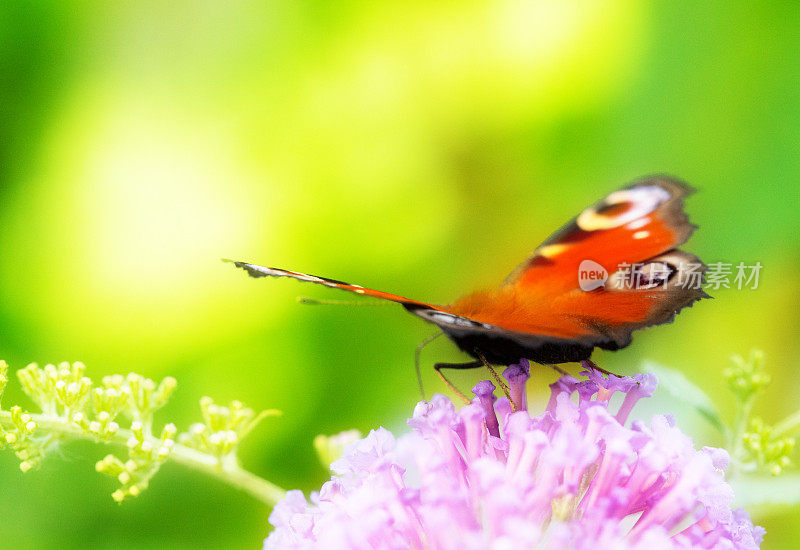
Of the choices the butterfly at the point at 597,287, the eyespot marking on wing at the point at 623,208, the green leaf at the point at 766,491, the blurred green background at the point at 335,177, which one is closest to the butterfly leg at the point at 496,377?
the butterfly at the point at 597,287

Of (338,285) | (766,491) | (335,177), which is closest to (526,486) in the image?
(338,285)

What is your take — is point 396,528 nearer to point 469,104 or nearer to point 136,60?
point 469,104

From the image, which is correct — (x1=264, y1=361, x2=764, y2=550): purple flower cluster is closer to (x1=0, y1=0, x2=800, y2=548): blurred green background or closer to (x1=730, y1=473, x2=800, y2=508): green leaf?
(x1=730, y1=473, x2=800, y2=508): green leaf

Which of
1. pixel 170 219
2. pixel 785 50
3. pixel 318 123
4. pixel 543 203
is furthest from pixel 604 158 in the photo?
pixel 170 219

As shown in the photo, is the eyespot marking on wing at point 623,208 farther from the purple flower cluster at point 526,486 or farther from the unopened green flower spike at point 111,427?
the unopened green flower spike at point 111,427

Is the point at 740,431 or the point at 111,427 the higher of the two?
the point at 740,431

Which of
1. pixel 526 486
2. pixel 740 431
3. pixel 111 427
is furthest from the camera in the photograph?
pixel 740 431

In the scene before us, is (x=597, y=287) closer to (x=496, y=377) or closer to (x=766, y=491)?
(x=496, y=377)
